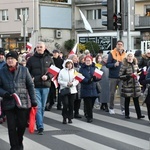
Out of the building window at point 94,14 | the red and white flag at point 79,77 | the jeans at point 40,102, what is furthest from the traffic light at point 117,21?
the building window at point 94,14

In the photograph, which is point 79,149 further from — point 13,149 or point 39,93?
point 39,93

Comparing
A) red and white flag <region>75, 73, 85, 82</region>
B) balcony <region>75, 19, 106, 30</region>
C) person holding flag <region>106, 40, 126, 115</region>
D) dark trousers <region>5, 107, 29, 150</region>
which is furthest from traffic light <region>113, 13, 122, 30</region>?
balcony <region>75, 19, 106, 30</region>

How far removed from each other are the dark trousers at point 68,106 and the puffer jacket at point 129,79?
57.0 inches

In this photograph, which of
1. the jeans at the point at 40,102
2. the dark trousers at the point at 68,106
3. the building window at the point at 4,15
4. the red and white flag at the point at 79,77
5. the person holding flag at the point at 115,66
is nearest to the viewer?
the jeans at the point at 40,102

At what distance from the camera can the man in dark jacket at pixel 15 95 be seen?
830 centimetres

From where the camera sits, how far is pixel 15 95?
8250 mm

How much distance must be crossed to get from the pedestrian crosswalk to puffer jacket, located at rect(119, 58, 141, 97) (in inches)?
→ 27.9

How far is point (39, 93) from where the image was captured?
10547mm

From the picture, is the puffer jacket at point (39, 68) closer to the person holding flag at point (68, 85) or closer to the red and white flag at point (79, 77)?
the person holding flag at point (68, 85)

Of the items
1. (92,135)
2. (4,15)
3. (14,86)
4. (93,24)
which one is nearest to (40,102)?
(92,135)

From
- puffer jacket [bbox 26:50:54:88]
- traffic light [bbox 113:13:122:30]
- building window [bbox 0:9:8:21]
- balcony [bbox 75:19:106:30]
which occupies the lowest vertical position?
puffer jacket [bbox 26:50:54:88]

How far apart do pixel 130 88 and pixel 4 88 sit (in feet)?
16.4

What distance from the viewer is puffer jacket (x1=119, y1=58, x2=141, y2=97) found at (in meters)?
12.6

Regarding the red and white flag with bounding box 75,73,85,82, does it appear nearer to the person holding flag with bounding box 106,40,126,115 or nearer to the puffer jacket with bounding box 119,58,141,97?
the puffer jacket with bounding box 119,58,141,97
